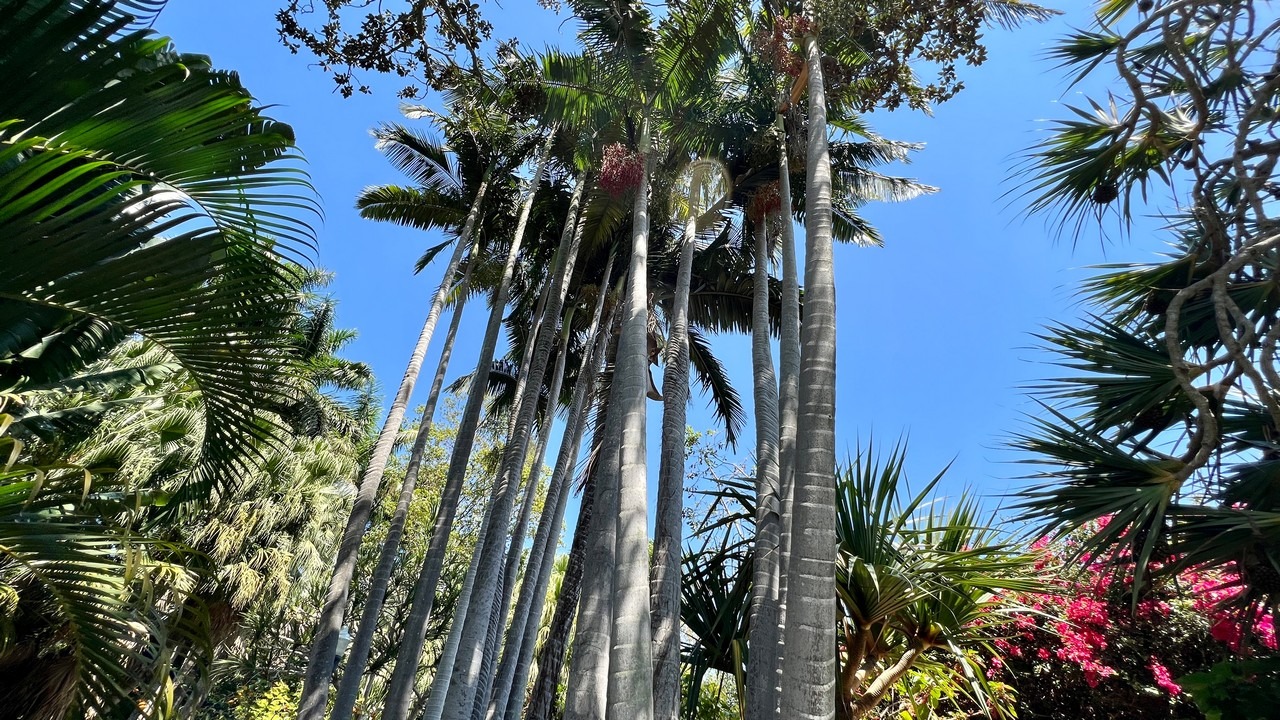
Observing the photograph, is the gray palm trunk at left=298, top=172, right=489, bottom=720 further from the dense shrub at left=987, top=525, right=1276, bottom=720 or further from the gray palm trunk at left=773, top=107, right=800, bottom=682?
the dense shrub at left=987, top=525, right=1276, bottom=720

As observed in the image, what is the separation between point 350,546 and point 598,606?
12.2 feet

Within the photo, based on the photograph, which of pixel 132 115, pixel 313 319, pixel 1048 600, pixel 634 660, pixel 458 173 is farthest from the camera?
pixel 313 319

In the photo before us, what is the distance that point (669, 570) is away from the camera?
6410 millimetres

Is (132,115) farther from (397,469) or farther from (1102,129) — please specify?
(397,469)

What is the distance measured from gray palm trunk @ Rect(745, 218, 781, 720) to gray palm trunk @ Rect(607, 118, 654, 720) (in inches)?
38.5

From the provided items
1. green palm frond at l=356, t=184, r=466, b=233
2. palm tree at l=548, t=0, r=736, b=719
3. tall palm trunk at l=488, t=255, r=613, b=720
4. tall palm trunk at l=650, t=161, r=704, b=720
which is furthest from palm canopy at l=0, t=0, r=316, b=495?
green palm frond at l=356, t=184, r=466, b=233

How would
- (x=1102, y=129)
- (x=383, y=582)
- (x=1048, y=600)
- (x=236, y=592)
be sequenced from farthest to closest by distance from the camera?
1. (x=236, y=592)
2. (x=383, y=582)
3. (x=1048, y=600)
4. (x=1102, y=129)

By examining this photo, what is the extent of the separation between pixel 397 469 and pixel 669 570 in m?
15.5

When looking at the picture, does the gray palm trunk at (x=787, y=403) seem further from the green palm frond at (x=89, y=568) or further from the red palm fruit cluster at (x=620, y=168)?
the green palm frond at (x=89, y=568)

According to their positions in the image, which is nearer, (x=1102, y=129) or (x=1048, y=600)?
(x=1102, y=129)

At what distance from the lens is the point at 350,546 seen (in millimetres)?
8047

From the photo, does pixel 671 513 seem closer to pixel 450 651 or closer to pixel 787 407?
pixel 787 407

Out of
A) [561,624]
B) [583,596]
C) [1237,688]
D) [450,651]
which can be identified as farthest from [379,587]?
[1237,688]

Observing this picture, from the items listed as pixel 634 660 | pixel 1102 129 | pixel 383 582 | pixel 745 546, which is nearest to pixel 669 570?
pixel 745 546
